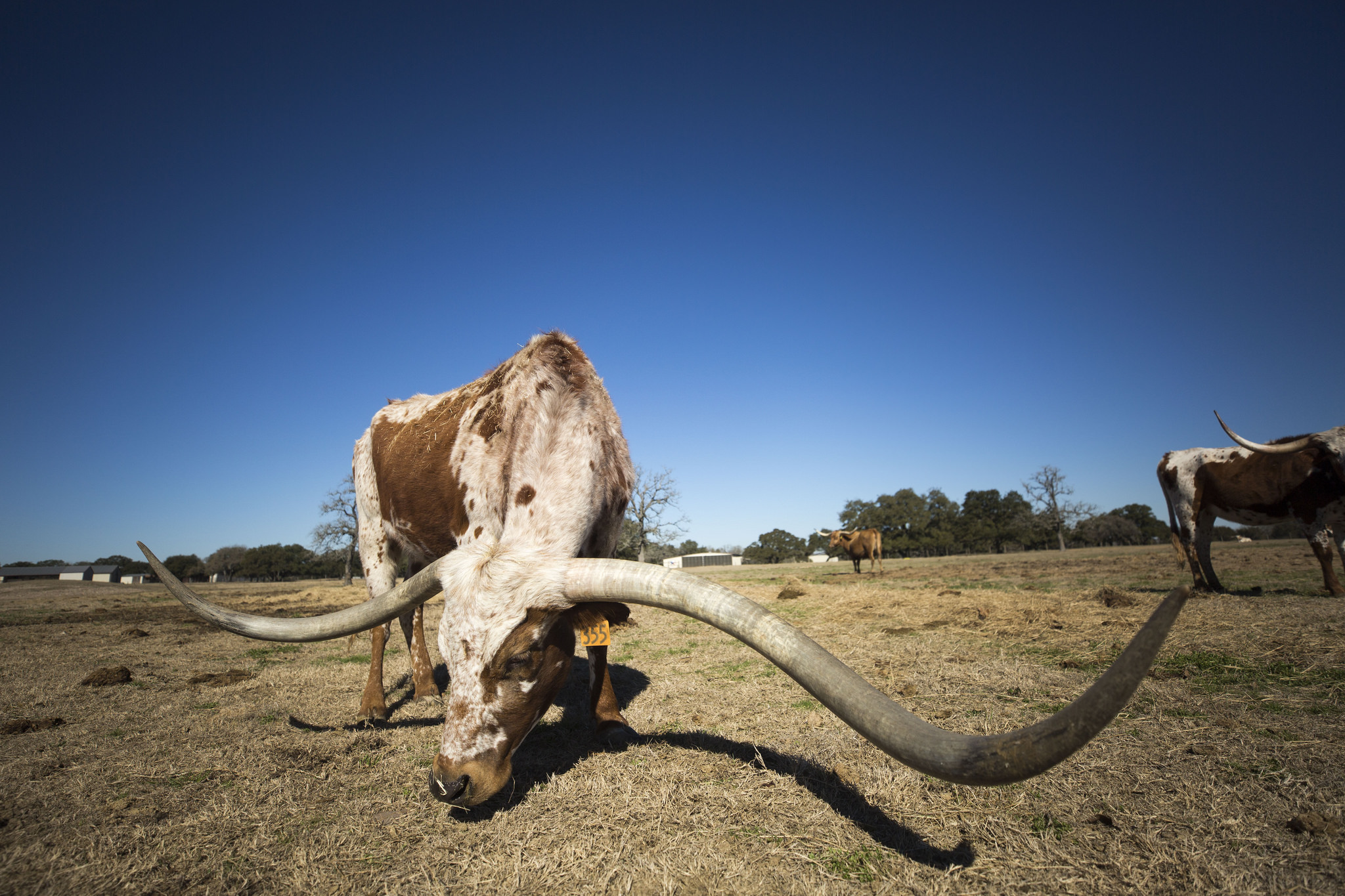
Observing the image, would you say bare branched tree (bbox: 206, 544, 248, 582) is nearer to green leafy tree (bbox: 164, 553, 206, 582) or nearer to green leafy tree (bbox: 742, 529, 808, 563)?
green leafy tree (bbox: 164, 553, 206, 582)

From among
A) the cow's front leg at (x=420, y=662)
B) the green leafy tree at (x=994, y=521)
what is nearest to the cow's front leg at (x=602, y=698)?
the cow's front leg at (x=420, y=662)

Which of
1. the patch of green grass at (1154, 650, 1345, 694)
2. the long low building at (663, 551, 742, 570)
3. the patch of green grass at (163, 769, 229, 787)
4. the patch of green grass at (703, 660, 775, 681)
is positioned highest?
the patch of green grass at (1154, 650, 1345, 694)

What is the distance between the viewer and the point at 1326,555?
7.97 meters

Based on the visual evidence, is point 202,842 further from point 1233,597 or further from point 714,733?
point 1233,597

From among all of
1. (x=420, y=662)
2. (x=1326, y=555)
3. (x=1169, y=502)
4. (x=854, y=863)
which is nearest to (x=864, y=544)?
(x=1169, y=502)

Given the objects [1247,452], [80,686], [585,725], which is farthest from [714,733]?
[1247,452]

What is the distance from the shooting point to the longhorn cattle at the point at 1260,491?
787cm

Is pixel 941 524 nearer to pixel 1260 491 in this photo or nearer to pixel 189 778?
pixel 1260 491

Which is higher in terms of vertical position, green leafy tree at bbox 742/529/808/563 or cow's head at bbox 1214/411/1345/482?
cow's head at bbox 1214/411/1345/482

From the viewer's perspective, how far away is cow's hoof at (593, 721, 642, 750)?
360cm

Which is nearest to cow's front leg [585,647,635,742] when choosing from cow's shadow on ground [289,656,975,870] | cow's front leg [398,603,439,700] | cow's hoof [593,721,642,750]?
cow's hoof [593,721,642,750]

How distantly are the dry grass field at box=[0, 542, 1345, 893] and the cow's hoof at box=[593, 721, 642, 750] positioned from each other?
124 millimetres

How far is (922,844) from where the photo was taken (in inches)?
86.5

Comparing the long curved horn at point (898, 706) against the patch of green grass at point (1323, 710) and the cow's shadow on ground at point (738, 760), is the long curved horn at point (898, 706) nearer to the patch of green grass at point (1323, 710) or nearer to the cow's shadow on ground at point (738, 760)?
the cow's shadow on ground at point (738, 760)
